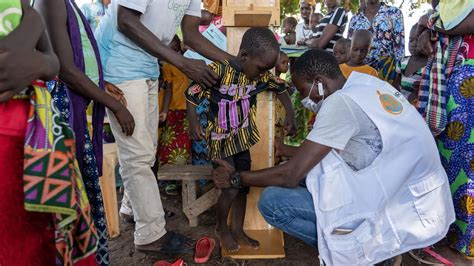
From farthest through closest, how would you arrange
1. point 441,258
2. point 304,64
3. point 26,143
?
point 441,258 → point 304,64 → point 26,143

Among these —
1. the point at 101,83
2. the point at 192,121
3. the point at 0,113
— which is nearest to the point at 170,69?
the point at 192,121

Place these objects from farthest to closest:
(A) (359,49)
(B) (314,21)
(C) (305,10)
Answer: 1. (C) (305,10)
2. (B) (314,21)
3. (A) (359,49)

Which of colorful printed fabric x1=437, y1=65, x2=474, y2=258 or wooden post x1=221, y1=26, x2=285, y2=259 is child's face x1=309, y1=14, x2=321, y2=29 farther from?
colorful printed fabric x1=437, y1=65, x2=474, y2=258

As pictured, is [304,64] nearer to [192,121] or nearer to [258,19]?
[258,19]

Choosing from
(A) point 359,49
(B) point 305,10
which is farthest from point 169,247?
(B) point 305,10

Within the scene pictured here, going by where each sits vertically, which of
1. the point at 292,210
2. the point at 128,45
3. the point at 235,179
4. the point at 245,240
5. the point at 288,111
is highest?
the point at 128,45

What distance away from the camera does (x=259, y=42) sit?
2359mm

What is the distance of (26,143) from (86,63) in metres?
0.91

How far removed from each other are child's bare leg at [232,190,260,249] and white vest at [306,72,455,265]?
79 centimetres

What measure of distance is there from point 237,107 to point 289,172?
74 centimetres

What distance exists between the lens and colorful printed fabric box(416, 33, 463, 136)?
253 cm

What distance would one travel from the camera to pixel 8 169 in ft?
3.65

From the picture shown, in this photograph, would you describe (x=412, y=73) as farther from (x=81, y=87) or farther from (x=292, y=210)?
(x=81, y=87)

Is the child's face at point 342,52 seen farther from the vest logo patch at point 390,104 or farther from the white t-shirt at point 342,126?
the white t-shirt at point 342,126
